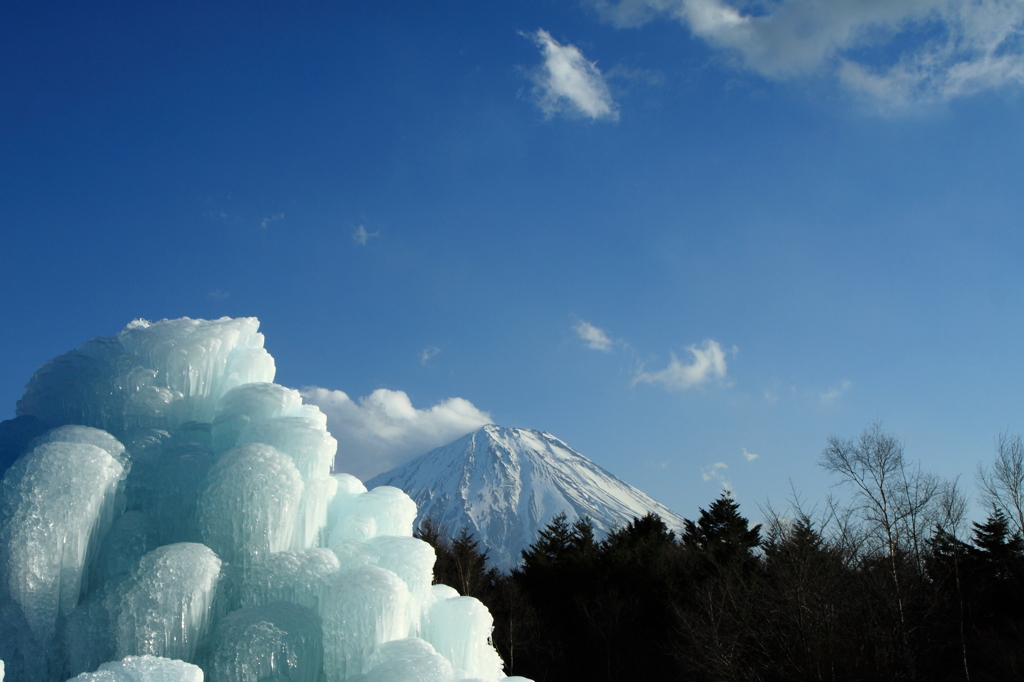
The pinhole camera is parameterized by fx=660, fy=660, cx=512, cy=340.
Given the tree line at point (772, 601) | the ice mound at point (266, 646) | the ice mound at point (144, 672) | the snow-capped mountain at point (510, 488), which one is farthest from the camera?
the snow-capped mountain at point (510, 488)

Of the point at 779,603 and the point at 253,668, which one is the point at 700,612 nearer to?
the point at 779,603

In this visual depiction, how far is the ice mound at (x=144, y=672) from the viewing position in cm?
412

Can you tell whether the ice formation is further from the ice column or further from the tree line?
the tree line

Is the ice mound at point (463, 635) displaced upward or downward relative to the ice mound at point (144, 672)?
upward

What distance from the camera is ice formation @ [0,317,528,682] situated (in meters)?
5.43

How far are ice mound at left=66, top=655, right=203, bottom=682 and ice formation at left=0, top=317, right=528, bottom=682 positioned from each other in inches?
0.5

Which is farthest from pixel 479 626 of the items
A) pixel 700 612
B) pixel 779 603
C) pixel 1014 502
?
pixel 1014 502

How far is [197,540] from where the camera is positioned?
622cm

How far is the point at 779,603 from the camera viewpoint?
62.6ft

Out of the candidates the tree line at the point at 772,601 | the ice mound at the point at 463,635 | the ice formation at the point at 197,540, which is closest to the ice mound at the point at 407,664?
the ice formation at the point at 197,540

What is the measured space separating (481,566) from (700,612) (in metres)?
16.2

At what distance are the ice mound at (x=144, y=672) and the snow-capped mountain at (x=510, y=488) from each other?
111 meters

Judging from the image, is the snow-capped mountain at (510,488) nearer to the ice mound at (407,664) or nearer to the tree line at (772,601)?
the tree line at (772,601)

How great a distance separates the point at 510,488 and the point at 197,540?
150825 millimetres
